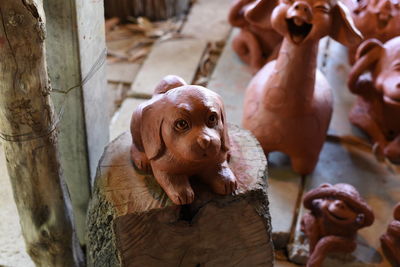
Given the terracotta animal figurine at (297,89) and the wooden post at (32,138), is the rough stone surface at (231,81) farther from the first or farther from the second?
the wooden post at (32,138)

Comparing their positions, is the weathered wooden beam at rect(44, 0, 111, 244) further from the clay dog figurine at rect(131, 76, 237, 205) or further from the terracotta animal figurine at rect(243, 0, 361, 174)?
the terracotta animal figurine at rect(243, 0, 361, 174)

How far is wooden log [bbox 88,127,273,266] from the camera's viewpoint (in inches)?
62.4

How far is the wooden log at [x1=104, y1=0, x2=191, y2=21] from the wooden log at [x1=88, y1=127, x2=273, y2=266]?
7.26 feet

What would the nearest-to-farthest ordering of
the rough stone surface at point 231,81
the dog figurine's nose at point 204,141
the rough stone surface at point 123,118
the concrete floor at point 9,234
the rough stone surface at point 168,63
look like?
the dog figurine's nose at point 204,141 < the concrete floor at point 9,234 < the rough stone surface at point 123,118 < the rough stone surface at point 231,81 < the rough stone surface at point 168,63

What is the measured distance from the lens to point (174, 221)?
5.24ft

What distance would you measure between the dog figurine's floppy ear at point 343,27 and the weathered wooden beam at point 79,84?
87 centimetres

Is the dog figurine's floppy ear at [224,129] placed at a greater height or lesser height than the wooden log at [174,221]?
greater

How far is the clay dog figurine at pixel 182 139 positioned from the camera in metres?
1.47

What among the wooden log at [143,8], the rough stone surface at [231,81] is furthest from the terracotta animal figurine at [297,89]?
the wooden log at [143,8]

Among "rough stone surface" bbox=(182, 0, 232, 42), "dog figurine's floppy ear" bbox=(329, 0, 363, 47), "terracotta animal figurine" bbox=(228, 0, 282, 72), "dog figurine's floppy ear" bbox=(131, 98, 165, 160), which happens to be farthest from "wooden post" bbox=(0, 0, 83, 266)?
"rough stone surface" bbox=(182, 0, 232, 42)

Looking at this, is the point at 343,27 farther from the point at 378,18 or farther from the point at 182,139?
the point at 182,139

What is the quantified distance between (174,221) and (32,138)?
49 cm

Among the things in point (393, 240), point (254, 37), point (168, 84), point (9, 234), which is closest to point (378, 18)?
point (254, 37)

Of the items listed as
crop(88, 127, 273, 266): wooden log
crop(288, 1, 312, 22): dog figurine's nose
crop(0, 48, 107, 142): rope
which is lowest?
crop(88, 127, 273, 266): wooden log
